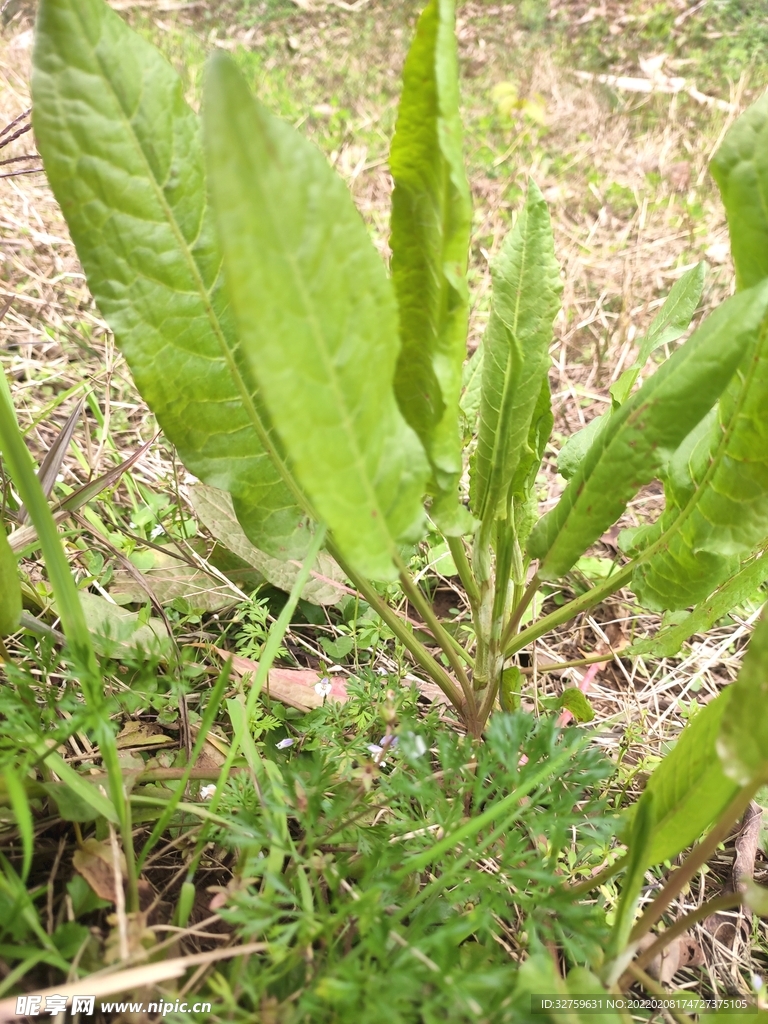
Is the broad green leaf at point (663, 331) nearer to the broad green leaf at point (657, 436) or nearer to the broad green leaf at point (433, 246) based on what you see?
the broad green leaf at point (657, 436)

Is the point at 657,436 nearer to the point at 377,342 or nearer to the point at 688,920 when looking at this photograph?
the point at 377,342

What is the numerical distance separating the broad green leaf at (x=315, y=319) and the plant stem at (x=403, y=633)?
272 millimetres

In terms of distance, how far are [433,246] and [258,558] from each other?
69cm

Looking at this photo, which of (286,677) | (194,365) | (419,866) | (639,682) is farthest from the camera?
(639,682)

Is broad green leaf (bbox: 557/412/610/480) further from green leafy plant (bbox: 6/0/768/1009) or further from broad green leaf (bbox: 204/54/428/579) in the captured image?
broad green leaf (bbox: 204/54/428/579)

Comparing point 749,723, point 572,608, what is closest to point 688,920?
point 749,723

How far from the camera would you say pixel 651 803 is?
74cm

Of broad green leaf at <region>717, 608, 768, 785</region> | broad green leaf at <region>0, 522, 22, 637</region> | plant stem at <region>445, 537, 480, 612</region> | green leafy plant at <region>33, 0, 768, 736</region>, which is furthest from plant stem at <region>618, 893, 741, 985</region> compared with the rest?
broad green leaf at <region>0, 522, 22, 637</region>

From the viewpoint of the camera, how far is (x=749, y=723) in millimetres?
606

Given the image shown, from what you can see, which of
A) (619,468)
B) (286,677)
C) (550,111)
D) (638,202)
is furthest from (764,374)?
(550,111)

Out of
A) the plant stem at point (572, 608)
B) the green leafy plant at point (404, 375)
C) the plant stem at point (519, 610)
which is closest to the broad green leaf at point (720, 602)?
the green leafy plant at point (404, 375)

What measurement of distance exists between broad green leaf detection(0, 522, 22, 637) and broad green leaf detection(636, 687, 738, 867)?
2.46 feet

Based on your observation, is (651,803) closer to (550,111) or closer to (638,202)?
(638,202)

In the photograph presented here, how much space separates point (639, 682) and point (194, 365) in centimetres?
111
